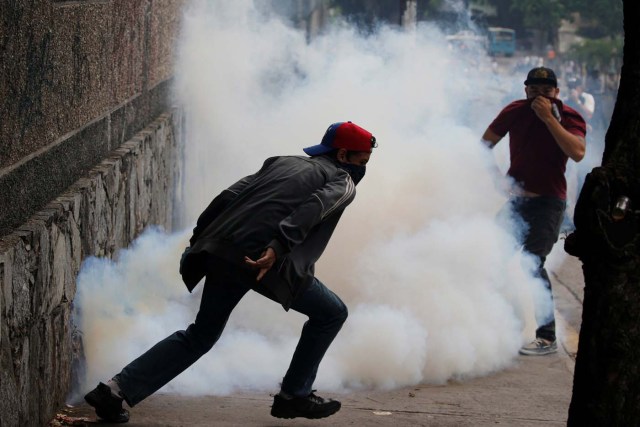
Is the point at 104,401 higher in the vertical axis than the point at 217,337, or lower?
lower

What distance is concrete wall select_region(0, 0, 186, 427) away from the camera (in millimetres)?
4305

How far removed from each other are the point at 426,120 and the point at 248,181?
227 inches

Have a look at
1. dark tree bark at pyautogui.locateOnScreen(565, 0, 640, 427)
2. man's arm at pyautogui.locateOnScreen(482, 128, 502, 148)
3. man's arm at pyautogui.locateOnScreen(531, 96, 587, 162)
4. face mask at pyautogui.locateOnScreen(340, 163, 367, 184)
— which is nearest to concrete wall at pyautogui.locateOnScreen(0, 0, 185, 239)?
face mask at pyautogui.locateOnScreen(340, 163, 367, 184)

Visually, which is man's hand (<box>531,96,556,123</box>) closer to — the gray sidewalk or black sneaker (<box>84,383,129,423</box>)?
the gray sidewalk

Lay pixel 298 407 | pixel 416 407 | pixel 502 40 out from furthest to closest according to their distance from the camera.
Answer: pixel 502 40, pixel 416 407, pixel 298 407

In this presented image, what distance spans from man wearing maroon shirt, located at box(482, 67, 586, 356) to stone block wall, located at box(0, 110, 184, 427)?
2.57 metres

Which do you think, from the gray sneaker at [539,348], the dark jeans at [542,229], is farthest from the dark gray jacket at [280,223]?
the dark jeans at [542,229]

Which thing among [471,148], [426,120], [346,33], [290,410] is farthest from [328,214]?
[346,33]

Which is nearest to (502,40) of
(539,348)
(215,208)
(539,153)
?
(539,153)

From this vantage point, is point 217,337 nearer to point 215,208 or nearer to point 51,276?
point 215,208

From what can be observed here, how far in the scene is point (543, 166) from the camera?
24.7 feet

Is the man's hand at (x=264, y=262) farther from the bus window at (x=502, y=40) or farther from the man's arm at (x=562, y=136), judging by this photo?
the bus window at (x=502, y=40)

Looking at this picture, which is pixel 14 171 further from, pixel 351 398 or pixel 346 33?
pixel 346 33

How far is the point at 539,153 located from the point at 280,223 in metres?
3.37
